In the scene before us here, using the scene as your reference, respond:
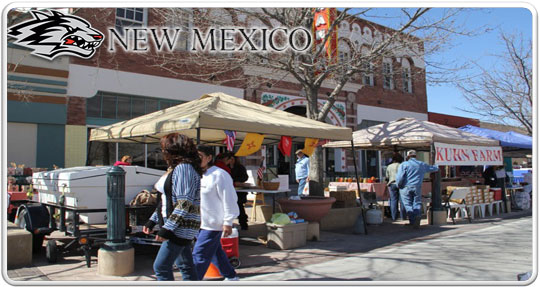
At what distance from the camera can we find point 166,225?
3.80 m

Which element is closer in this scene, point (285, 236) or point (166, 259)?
point (166, 259)

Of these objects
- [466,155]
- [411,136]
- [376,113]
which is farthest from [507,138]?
[376,113]

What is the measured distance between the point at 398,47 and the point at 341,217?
4.52 meters

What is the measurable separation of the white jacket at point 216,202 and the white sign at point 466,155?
724 cm

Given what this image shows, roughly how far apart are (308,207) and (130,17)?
31.3 feet

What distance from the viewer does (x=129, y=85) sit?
1382 centimetres

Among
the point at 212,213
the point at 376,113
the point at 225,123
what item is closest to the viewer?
the point at 212,213

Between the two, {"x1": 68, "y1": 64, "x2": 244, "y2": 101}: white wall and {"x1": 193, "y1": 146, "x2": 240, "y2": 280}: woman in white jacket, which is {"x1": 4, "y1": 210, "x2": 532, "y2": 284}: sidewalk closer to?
{"x1": 193, "y1": 146, "x2": 240, "y2": 280}: woman in white jacket

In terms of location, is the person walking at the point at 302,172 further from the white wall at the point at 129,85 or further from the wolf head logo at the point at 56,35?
the wolf head logo at the point at 56,35

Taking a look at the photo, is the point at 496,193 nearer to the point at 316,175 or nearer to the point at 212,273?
the point at 316,175

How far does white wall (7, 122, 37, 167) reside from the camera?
1165 centimetres

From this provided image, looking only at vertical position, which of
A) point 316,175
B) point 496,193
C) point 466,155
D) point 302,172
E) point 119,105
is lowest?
point 496,193

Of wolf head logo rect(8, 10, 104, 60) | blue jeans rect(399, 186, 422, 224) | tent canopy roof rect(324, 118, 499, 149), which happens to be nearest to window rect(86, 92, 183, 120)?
wolf head logo rect(8, 10, 104, 60)
